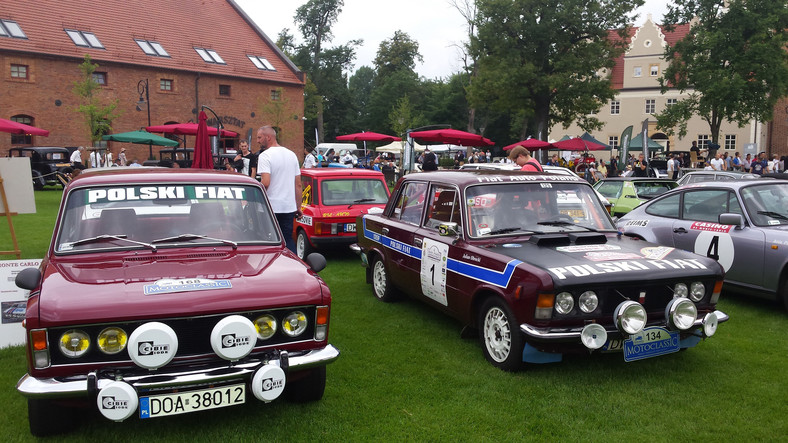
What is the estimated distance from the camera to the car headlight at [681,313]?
4.75 m

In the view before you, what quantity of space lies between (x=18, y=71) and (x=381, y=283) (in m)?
33.9

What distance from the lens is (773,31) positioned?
1192 inches

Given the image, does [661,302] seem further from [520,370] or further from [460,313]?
[460,313]

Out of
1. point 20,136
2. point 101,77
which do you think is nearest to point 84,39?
point 101,77

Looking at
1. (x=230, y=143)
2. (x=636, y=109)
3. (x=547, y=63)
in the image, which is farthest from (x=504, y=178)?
(x=636, y=109)

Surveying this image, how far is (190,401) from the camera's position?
11.6 feet

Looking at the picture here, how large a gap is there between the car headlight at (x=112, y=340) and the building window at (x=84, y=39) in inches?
1486

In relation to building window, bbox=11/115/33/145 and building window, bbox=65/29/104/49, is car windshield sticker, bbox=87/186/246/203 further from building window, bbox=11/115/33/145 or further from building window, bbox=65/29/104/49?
building window, bbox=65/29/104/49

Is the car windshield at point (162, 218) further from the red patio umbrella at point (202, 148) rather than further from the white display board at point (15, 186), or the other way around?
the red patio umbrella at point (202, 148)

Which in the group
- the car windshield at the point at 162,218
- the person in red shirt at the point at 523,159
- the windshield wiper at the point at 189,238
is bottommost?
the windshield wiper at the point at 189,238

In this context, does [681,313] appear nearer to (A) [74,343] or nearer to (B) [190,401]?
(B) [190,401]

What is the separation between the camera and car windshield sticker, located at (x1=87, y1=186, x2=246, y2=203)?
15.1 ft

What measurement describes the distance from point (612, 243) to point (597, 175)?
833 inches

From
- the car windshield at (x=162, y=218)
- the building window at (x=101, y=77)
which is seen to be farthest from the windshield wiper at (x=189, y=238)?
the building window at (x=101, y=77)
